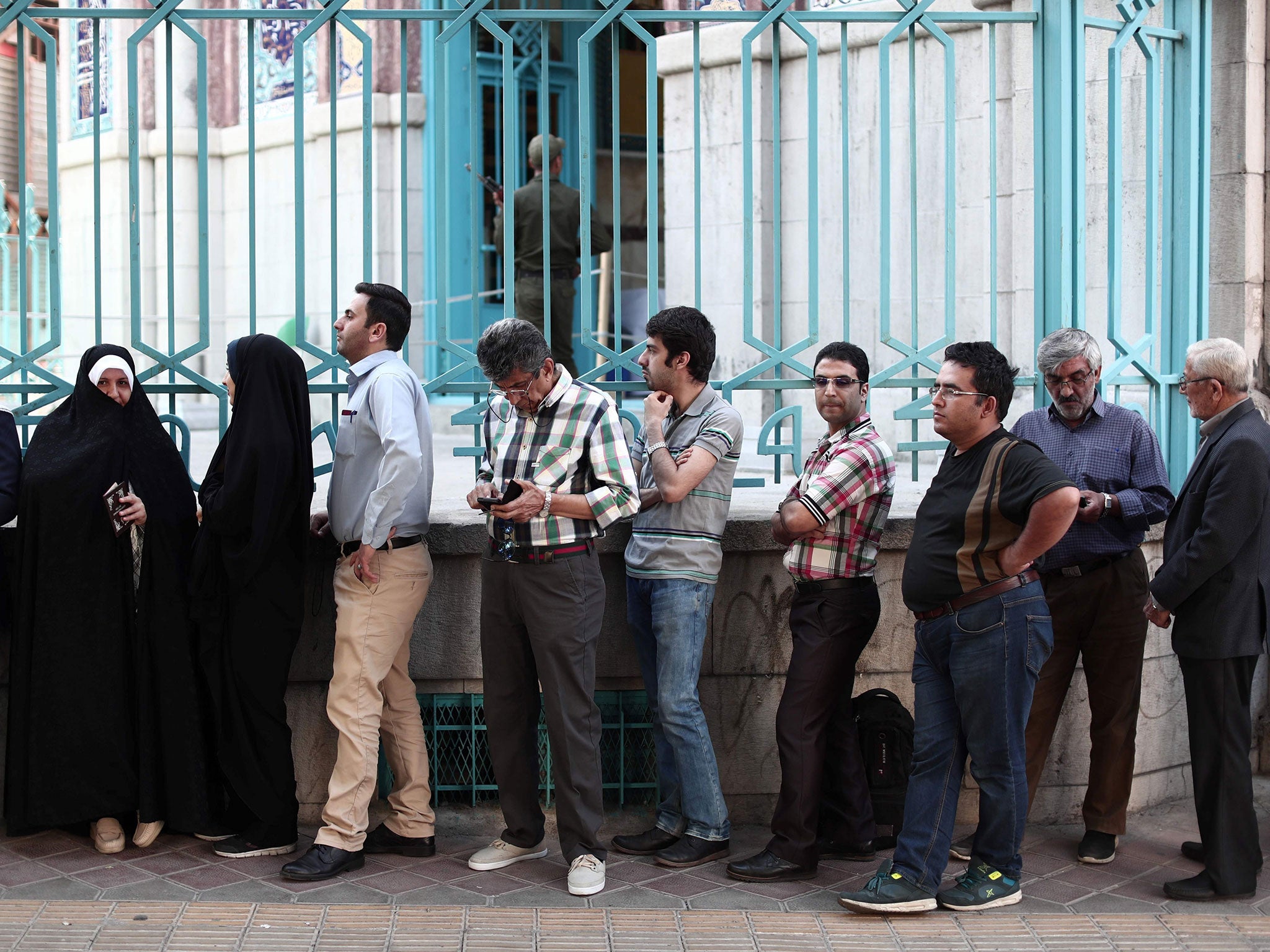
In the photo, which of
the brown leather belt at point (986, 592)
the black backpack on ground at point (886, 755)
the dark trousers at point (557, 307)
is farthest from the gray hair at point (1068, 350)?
the dark trousers at point (557, 307)

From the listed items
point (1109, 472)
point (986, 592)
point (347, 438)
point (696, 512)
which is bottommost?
point (986, 592)

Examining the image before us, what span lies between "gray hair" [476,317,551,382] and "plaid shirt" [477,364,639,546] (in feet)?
0.54

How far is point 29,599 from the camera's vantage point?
5129mm

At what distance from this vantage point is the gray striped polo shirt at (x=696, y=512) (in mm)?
5008

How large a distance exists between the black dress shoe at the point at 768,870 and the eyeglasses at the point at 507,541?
1.36 meters

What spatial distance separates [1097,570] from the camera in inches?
203

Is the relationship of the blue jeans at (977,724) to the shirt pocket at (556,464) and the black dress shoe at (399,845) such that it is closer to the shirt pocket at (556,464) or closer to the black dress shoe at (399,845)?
the shirt pocket at (556,464)

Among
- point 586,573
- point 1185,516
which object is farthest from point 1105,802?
point 586,573

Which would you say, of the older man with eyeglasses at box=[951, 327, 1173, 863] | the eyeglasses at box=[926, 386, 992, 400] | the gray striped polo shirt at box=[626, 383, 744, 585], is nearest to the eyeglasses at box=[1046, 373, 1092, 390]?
the older man with eyeglasses at box=[951, 327, 1173, 863]

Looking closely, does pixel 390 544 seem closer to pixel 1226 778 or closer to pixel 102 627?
pixel 102 627

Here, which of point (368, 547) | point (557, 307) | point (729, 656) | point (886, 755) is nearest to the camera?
point (368, 547)

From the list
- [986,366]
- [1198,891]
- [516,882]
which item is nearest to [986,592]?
[986,366]

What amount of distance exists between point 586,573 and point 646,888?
1114mm

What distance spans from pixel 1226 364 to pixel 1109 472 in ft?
1.80
